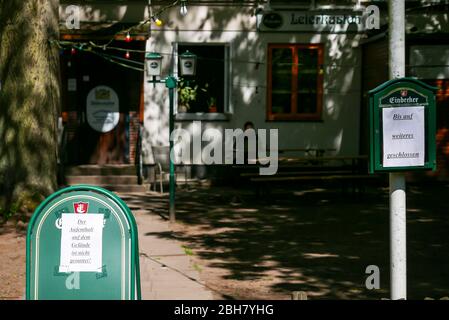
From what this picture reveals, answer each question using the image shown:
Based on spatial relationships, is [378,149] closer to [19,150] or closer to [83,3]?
[19,150]

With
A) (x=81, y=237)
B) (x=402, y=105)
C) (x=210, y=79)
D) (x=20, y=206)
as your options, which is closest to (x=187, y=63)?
(x=20, y=206)

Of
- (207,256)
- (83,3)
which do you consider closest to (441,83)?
(83,3)

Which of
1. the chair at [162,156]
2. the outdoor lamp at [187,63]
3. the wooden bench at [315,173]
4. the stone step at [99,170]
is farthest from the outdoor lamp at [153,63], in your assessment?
the chair at [162,156]

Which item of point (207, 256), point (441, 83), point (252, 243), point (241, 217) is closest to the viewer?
point (207, 256)

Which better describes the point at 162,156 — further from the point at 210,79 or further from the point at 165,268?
the point at 165,268

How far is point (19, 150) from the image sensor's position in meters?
12.3

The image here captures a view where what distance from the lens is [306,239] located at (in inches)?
471

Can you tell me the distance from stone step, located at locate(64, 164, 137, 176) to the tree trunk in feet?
19.6

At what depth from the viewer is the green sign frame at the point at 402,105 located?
6059mm

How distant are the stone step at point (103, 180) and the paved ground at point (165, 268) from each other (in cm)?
455

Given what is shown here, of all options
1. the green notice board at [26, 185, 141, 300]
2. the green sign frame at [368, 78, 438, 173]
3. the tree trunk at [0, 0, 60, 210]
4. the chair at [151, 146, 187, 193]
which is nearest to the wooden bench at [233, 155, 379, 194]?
the chair at [151, 146, 187, 193]

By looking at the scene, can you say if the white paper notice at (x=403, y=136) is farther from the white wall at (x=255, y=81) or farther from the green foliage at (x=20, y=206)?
the white wall at (x=255, y=81)

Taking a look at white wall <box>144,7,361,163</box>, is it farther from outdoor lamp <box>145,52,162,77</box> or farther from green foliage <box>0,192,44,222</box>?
green foliage <box>0,192,44,222</box>
